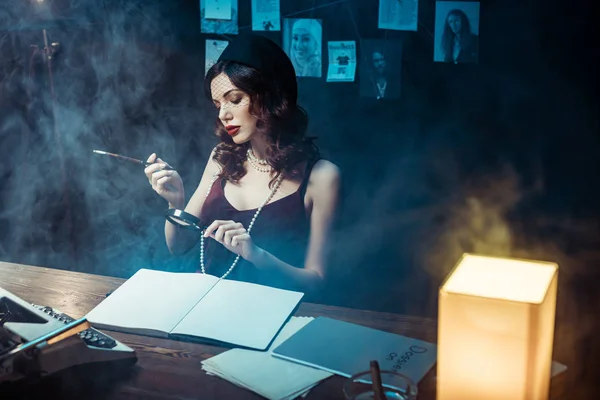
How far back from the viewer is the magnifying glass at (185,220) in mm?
2006

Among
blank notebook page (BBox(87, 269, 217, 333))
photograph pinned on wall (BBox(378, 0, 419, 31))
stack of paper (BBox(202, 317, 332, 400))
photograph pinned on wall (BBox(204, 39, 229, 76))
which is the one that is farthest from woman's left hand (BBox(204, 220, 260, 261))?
photograph pinned on wall (BBox(378, 0, 419, 31))

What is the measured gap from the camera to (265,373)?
3.93 feet

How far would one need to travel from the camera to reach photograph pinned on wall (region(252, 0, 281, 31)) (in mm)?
1843

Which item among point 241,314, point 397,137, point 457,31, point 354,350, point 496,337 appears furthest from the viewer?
point 397,137

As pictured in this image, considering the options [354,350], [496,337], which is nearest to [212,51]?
[354,350]

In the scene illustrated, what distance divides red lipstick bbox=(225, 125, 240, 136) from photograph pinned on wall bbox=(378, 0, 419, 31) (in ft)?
1.86

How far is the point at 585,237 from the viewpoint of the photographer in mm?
1770

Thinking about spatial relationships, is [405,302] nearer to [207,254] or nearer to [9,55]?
[207,254]

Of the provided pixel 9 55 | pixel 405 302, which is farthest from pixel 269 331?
pixel 9 55

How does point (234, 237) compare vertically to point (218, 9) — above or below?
below

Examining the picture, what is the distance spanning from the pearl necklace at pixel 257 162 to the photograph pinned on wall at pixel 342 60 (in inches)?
13.8

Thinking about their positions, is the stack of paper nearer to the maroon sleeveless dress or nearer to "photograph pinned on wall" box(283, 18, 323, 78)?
the maroon sleeveless dress

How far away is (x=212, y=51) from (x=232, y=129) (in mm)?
260

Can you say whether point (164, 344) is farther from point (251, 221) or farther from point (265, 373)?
point (251, 221)
